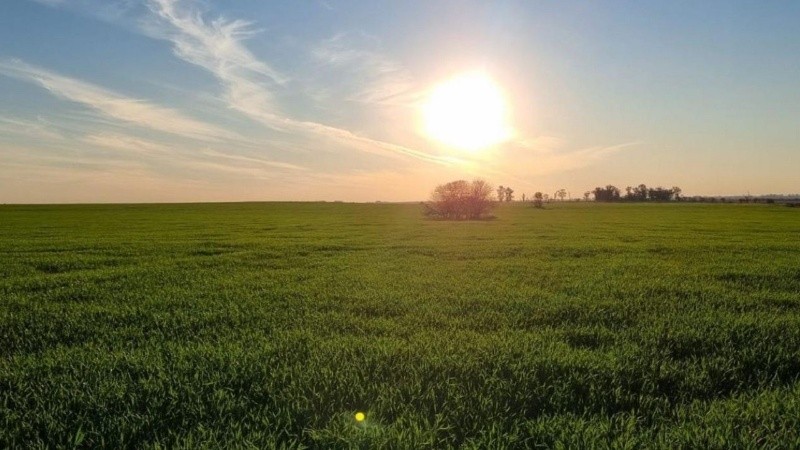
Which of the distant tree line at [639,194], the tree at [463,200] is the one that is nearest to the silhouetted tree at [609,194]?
the distant tree line at [639,194]

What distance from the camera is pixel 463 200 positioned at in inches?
2248

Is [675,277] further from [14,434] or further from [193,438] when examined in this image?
[14,434]

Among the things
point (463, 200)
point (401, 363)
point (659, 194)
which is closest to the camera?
point (401, 363)

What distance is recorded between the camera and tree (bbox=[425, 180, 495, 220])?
2254 inches

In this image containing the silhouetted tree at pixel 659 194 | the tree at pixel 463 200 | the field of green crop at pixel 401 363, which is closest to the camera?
the field of green crop at pixel 401 363

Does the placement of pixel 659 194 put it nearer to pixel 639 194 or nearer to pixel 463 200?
pixel 639 194

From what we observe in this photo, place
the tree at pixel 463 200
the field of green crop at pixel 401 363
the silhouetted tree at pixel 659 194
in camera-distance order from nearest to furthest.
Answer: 1. the field of green crop at pixel 401 363
2. the tree at pixel 463 200
3. the silhouetted tree at pixel 659 194

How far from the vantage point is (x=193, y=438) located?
3.47 meters

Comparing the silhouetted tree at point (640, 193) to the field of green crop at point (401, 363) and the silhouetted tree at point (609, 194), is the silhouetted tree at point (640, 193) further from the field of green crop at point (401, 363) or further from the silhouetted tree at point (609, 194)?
the field of green crop at point (401, 363)

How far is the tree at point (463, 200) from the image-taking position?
57.2 m

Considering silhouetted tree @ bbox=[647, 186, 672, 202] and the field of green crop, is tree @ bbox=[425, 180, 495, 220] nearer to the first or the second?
the field of green crop

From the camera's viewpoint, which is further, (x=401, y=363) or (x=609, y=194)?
(x=609, y=194)

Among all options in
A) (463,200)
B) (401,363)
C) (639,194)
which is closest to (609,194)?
(639,194)

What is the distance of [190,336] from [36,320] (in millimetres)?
2748
